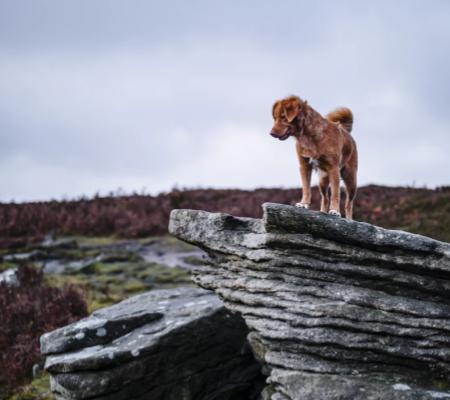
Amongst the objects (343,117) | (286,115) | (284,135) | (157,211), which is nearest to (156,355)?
(284,135)

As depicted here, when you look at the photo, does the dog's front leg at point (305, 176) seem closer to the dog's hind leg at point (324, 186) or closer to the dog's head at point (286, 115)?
the dog's hind leg at point (324, 186)

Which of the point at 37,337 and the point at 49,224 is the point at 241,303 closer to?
the point at 37,337

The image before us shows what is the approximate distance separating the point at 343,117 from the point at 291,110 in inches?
73.9

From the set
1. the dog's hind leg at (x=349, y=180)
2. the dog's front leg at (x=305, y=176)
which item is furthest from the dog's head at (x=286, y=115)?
the dog's hind leg at (x=349, y=180)

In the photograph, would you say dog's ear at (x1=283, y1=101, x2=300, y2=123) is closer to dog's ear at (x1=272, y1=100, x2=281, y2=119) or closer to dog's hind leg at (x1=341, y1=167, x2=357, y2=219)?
dog's ear at (x1=272, y1=100, x2=281, y2=119)

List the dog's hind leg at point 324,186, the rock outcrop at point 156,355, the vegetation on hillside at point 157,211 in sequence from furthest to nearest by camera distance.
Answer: the vegetation on hillside at point 157,211
the rock outcrop at point 156,355
the dog's hind leg at point 324,186

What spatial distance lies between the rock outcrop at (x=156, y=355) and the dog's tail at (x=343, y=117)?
3.48m

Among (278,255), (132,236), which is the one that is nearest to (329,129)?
(278,255)

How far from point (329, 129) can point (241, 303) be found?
2.62 meters

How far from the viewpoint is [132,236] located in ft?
69.2

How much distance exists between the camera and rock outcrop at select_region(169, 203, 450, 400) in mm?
6844

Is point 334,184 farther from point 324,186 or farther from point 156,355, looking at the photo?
point 156,355

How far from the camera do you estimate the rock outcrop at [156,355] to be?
8.37 metres

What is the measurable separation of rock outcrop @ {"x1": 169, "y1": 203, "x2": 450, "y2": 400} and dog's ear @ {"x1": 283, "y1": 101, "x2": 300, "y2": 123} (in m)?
1.11
